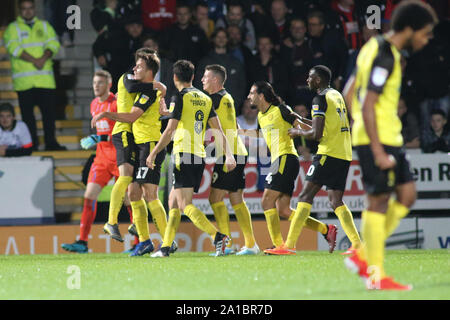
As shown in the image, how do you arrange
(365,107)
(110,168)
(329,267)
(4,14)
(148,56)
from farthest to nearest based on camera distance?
(4,14) → (110,168) → (148,56) → (329,267) → (365,107)

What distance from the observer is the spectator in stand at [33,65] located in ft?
47.2

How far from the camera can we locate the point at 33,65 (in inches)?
569

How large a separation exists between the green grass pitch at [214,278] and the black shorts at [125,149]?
124 cm

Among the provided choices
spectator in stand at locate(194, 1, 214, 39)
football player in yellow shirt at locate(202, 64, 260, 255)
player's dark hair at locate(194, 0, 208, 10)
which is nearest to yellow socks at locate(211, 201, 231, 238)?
football player in yellow shirt at locate(202, 64, 260, 255)

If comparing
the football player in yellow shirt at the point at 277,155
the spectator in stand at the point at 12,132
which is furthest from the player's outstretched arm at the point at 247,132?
the spectator in stand at the point at 12,132

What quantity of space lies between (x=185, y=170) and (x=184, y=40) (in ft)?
15.5

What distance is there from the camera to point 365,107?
6.00 meters

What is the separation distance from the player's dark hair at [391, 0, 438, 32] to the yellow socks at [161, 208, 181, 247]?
4603mm

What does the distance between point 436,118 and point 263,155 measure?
9.41ft

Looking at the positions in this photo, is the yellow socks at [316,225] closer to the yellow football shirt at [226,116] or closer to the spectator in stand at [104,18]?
the yellow football shirt at [226,116]
